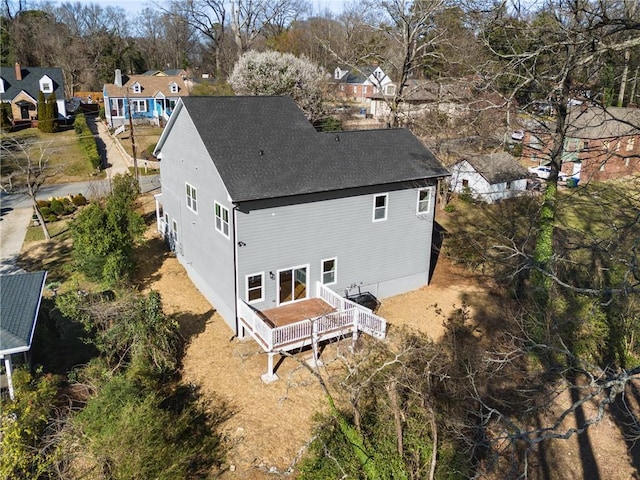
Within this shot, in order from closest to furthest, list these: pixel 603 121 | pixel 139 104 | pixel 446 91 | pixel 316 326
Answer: pixel 603 121 → pixel 316 326 → pixel 446 91 → pixel 139 104

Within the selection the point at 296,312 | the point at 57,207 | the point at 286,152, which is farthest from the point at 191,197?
the point at 57,207

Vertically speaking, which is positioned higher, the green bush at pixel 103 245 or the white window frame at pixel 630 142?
the white window frame at pixel 630 142

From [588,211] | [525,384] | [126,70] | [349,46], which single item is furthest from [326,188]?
[126,70]

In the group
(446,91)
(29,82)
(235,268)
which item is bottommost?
(235,268)

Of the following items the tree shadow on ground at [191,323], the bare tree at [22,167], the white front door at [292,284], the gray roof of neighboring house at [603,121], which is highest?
the gray roof of neighboring house at [603,121]

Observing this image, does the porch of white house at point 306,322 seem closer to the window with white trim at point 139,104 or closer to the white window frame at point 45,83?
the window with white trim at point 139,104

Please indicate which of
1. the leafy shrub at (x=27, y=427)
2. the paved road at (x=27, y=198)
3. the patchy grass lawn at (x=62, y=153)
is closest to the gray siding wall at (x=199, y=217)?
the leafy shrub at (x=27, y=427)

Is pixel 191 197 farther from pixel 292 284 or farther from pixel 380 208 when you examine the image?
pixel 380 208
